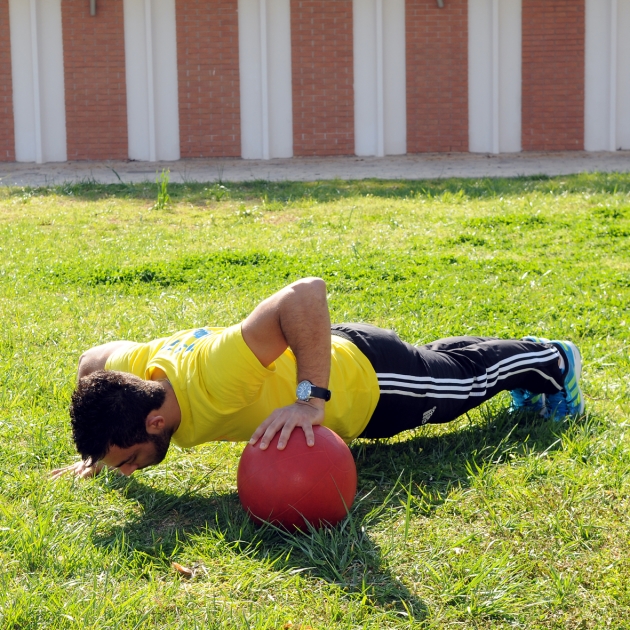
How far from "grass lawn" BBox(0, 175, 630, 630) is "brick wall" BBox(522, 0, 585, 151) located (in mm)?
9494

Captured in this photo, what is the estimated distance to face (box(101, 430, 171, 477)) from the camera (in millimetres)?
3527

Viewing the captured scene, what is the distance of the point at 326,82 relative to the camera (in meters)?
17.5

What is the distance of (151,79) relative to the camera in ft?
56.9

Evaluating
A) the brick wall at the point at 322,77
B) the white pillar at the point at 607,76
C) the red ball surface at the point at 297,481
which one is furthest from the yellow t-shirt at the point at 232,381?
the white pillar at the point at 607,76

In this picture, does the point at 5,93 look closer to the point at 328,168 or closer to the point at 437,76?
the point at 328,168

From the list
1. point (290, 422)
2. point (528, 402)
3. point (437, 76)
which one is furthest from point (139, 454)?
point (437, 76)

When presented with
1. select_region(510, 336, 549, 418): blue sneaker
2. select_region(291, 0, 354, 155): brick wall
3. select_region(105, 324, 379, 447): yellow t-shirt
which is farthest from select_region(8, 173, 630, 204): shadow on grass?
select_region(105, 324, 379, 447): yellow t-shirt

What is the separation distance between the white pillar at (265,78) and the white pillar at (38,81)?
3.70 m

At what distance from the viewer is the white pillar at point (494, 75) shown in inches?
681

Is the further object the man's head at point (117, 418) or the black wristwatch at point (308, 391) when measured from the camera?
the black wristwatch at point (308, 391)

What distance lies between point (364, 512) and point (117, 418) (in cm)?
113

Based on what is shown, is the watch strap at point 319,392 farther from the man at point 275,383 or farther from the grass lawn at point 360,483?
the grass lawn at point 360,483

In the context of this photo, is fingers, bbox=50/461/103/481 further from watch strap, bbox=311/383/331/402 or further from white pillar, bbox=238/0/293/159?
white pillar, bbox=238/0/293/159

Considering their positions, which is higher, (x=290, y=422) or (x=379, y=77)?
(x=379, y=77)
